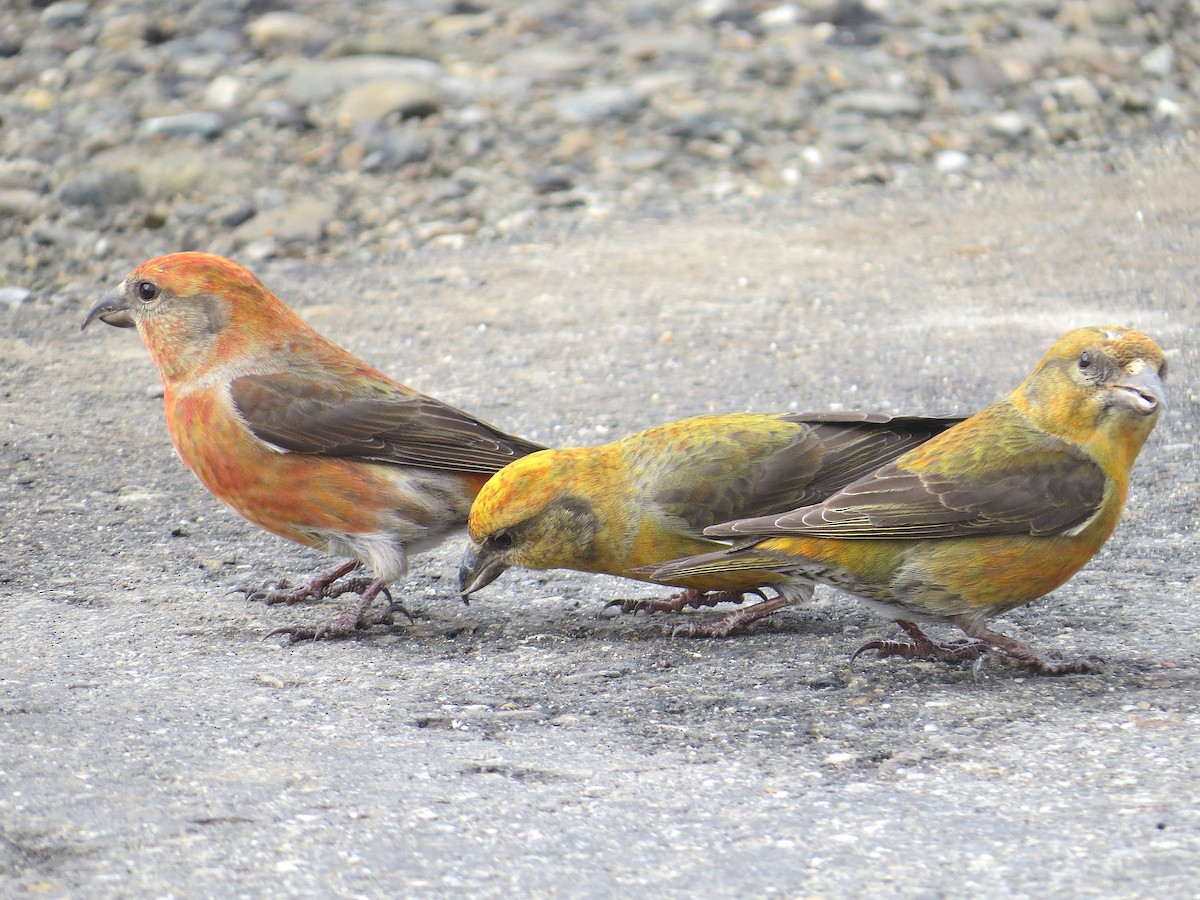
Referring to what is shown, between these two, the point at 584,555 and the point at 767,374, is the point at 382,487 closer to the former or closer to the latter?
the point at 584,555

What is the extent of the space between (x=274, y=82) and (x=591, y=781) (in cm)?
877

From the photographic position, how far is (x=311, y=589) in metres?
5.63

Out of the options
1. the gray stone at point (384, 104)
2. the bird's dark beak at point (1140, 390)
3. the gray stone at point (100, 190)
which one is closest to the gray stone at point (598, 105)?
the gray stone at point (384, 104)

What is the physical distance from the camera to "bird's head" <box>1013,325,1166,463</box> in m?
4.52

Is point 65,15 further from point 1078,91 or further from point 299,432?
point 299,432

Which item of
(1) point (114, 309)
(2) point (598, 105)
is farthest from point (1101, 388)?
(2) point (598, 105)

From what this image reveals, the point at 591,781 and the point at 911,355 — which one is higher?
the point at 591,781

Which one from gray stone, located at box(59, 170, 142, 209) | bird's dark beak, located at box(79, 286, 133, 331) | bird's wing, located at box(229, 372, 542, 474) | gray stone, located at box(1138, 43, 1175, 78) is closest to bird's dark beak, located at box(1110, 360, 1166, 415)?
bird's wing, located at box(229, 372, 542, 474)

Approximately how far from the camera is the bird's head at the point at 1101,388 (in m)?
4.52

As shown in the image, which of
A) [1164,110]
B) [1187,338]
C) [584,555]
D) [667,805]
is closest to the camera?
[667,805]

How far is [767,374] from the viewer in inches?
302

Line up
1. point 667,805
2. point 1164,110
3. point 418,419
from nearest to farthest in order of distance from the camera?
point 667,805, point 418,419, point 1164,110

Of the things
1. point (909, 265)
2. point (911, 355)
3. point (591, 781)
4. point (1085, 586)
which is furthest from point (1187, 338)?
point (591, 781)

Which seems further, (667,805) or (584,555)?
(584,555)
